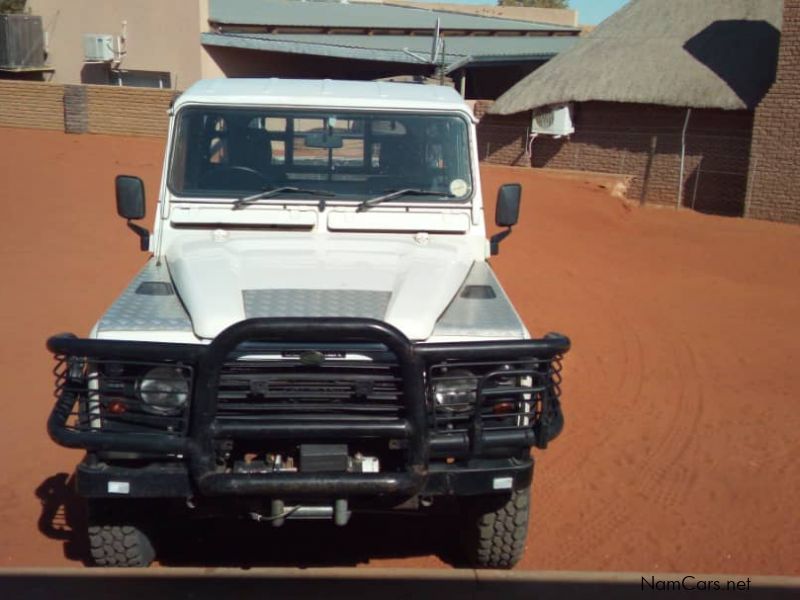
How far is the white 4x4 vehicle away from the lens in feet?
12.2

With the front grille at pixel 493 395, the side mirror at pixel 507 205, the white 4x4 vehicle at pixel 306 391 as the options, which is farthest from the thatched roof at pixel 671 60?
the front grille at pixel 493 395

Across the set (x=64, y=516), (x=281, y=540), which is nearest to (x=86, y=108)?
(x=64, y=516)

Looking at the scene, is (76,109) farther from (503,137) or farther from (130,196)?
(130,196)

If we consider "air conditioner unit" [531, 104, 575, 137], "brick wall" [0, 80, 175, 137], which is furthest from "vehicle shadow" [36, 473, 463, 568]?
"brick wall" [0, 80, 175, 137]

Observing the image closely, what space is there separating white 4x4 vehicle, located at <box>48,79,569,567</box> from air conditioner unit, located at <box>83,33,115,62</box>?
24.2 m

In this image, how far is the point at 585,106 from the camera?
21.1 m

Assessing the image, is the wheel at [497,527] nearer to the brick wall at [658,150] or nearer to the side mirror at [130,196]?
the side mirror at [130,196]

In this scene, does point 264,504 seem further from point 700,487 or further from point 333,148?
point 700,487

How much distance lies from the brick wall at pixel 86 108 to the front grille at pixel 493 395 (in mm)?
19801

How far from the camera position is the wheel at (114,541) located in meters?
4.31

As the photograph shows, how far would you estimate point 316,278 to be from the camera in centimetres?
453

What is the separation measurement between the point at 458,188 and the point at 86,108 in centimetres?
1993

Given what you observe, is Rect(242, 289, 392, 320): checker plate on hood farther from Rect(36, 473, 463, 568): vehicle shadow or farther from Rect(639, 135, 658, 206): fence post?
Rect(639, 135, 658, 206): fence post

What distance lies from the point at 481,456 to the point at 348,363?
2.15ft
